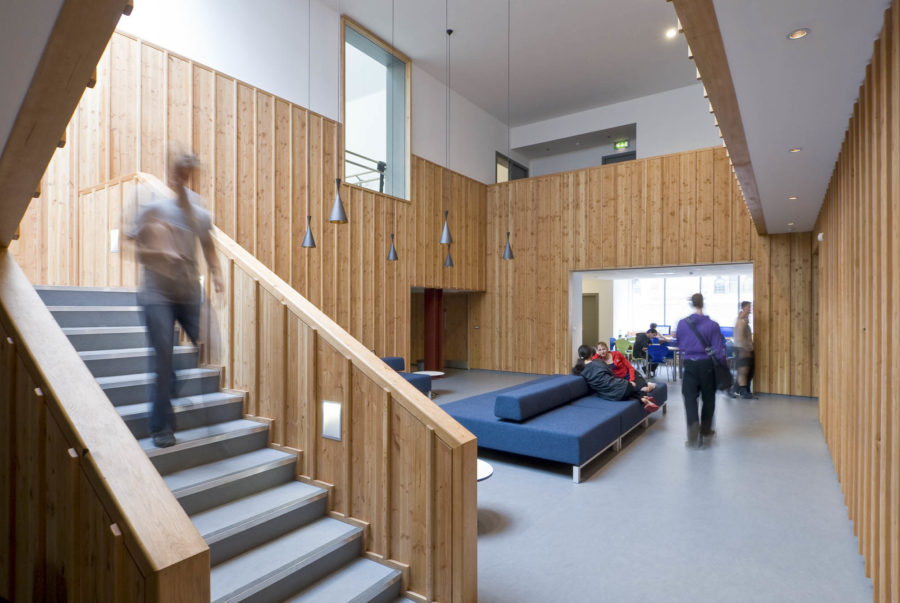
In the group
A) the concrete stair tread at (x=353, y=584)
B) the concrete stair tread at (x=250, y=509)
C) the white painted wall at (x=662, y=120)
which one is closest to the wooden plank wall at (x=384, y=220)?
the white painted wall at (x=662, y=120)

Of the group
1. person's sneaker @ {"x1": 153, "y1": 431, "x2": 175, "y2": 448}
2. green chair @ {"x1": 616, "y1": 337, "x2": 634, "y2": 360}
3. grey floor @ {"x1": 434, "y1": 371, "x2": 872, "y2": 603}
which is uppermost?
person's sneaker @ {"x1": 153, "y1": 431, "x2": 175, "y2": 448}

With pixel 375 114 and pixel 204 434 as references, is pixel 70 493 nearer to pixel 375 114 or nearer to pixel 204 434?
pixel 204 434

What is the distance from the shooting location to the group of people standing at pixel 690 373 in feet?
17.6

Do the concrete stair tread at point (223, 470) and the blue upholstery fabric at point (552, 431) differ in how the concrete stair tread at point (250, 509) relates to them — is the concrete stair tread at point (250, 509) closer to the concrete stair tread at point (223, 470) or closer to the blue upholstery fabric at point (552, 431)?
the concrete stair tread at point (223, 470)

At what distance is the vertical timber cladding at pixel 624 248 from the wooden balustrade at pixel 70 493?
981 centimetres

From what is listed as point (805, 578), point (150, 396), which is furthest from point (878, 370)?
point (150, 396)

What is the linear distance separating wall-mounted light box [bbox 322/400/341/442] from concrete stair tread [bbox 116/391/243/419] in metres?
0.85

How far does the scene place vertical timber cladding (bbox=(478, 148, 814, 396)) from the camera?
8719 mm

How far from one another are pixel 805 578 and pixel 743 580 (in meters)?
0.38

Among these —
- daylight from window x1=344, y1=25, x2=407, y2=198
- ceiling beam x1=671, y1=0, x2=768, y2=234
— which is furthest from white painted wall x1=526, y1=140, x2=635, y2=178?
ceiling beam x1=671, y1=0, x2=768, y2=234

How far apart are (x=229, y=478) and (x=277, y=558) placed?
1.86ft

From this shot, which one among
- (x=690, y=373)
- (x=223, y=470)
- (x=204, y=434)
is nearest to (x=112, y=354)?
(x=204, y=434)

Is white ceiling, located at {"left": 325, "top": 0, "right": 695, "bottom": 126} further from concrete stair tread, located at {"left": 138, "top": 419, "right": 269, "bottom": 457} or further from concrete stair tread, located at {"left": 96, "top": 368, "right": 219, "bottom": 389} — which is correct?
concrete stair tread, located at {"left": 138, "top": 419, "right": 269, "bottom": 457}

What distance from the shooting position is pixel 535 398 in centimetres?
497
